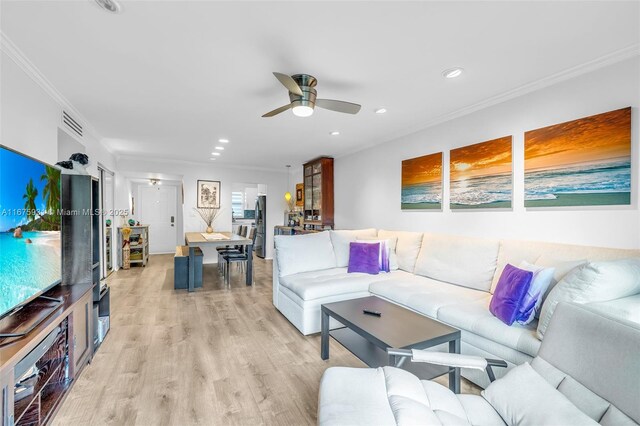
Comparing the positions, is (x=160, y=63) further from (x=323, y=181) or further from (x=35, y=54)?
(x=323, y=181)

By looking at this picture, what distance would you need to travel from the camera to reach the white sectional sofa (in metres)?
1.97

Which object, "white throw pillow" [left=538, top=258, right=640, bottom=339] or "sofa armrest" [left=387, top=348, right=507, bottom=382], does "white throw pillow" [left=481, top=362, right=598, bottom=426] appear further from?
"white throw pillow" [left=538, top=258, right=640, bottom=339]

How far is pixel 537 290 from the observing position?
199 cm

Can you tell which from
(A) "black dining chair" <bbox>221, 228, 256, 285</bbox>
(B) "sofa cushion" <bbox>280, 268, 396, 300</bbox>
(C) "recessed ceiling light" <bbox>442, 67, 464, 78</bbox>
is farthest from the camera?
(A) "black dining chair" <bbox>221, 228, 256, 285</bbox>

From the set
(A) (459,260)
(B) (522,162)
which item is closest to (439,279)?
(A) (459,260)

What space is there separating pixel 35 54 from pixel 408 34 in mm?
2644

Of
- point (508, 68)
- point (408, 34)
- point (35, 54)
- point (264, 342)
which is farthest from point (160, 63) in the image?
point (508, 68)

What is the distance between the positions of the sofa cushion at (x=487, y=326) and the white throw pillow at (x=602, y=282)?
8.5 inches

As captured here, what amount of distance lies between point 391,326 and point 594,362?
1.09m

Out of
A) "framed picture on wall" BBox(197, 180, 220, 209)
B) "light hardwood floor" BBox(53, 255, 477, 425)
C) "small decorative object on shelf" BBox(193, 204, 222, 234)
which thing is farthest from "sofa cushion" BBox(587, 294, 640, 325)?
"framed picture on wall" BBox(197, 180, 220, 209)

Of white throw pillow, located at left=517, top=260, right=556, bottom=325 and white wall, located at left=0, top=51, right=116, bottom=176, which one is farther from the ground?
white wall, located at left=0, top=51, right=116, bottom=176

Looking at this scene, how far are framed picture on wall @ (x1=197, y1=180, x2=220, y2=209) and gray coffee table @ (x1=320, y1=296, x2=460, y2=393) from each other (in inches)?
201

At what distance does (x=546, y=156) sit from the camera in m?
2.54

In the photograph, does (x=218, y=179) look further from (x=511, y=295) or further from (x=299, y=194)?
(x=511, y=295)
